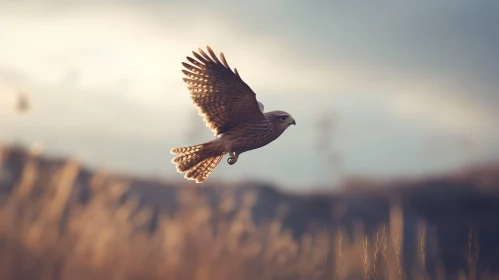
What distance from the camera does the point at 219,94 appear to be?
304 cm

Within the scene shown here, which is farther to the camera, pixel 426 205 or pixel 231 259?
pixel 426 205

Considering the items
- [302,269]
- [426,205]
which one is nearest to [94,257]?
[302,269]

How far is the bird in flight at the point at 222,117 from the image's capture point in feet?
Answer: 9.03

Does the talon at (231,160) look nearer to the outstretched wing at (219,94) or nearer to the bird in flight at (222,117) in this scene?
the bird in flight at (222,117)

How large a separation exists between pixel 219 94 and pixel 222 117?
0.15 meters

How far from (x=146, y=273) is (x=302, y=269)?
2.22 metres

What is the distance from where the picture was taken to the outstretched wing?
2.80 m

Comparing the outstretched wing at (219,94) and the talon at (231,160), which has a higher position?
the outstretched wing at (219,94)

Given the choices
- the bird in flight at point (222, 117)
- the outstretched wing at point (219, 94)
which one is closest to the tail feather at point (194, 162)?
the bird in flight at point (222, 117)

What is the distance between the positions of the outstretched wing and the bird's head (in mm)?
73

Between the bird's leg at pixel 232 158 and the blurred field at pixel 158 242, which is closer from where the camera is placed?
the bird's leg at pixel 232 158

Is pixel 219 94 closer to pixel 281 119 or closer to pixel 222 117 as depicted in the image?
pixel 222 117

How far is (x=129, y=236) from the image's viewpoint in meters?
4.41

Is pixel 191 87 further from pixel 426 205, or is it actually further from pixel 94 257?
pixel 426 205
